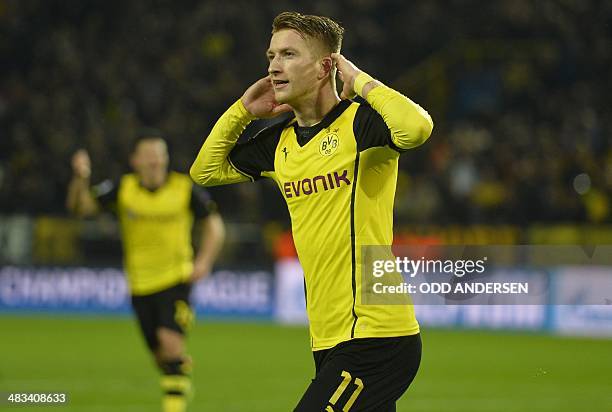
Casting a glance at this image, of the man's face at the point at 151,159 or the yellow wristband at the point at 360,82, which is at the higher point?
the man's face at the point at 151,159

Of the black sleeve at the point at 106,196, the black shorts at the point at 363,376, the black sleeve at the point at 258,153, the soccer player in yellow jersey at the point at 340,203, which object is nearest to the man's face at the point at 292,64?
the soccer player in yellow jersey at the point at 340,203

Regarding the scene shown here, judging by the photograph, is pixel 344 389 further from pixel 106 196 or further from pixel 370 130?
pixel 106 196

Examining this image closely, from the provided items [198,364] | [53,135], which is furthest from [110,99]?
[198,364]

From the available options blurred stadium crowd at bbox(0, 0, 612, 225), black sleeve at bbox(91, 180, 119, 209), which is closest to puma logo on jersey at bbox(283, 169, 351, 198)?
black sleeve at bbox(91, 180, 119, 209)

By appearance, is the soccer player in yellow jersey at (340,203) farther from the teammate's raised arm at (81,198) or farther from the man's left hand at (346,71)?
the teammate's raised arm at (81,198)

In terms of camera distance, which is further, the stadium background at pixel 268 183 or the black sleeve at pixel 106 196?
the stadium background at pixel 268 183

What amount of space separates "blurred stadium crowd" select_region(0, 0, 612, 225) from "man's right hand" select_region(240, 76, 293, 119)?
12572 millimetres

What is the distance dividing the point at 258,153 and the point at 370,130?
26.6 inches

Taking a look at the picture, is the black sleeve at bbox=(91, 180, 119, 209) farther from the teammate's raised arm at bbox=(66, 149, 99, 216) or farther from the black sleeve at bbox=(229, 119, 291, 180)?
the black sleeve at bbox=(229, 119, 291, 180)

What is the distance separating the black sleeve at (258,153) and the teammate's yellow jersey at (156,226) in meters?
4.63

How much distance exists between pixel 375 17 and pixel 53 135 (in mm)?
6815

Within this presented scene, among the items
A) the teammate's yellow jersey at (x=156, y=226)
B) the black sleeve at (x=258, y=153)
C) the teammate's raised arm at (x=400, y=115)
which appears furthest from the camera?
the teammate's yellow jersey at (x=156, y=226)

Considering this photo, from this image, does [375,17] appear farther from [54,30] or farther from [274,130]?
[274,130]

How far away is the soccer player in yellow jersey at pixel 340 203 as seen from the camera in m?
4.42
